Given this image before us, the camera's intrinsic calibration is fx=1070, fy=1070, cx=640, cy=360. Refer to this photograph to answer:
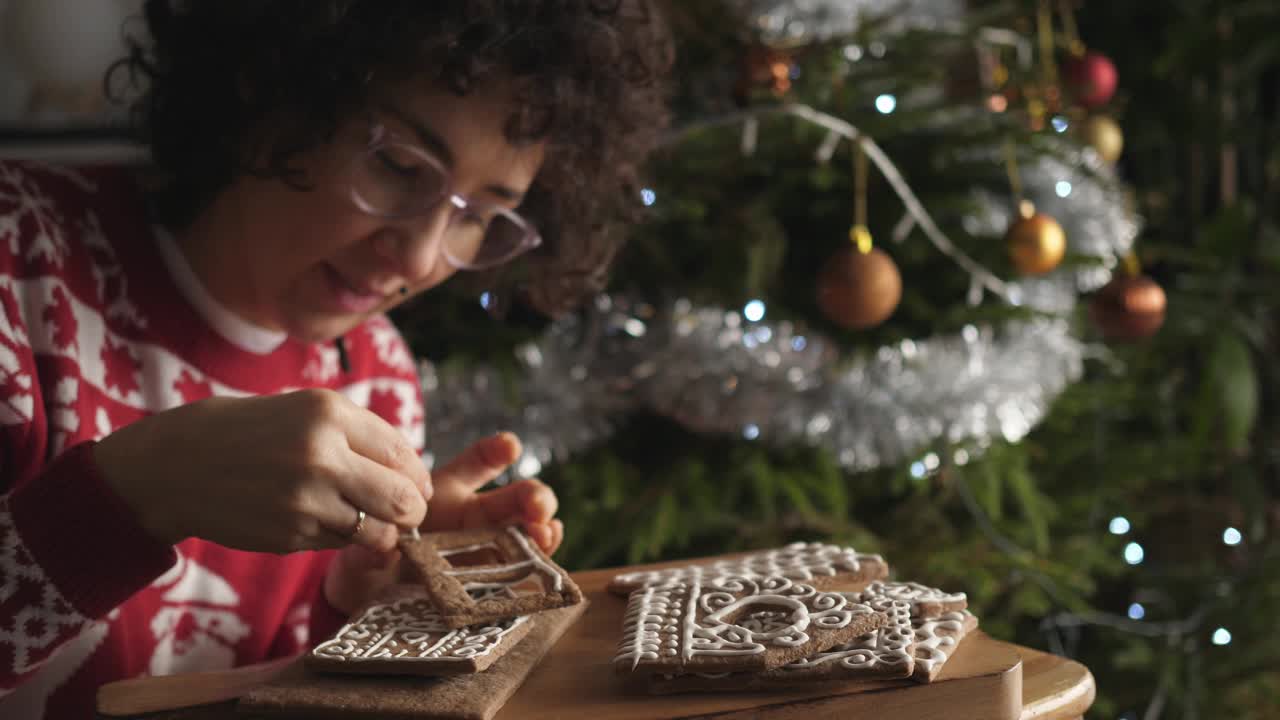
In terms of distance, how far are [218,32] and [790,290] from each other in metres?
0.80

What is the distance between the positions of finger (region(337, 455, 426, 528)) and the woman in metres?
0.03

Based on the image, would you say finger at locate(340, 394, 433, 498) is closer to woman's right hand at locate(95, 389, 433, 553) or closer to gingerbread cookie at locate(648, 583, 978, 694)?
woman's right hand at locate(95, 389, 433, 553)

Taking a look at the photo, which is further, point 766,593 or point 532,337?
point 532,337

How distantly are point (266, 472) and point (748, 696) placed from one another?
0.27 meters

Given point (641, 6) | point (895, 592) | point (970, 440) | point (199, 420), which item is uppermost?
point (641, 6)

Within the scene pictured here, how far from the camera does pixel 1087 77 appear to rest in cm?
156

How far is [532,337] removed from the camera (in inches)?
53.2

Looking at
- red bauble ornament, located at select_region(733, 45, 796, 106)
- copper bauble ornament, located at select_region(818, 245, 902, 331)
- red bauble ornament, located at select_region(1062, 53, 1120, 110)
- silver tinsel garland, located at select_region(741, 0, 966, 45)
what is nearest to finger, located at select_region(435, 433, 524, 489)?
copper bauble ornament, located at select_region(818, 245, 902, 331)

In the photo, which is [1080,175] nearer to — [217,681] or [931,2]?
[931,2]

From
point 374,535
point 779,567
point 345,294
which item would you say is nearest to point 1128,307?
point 779,567

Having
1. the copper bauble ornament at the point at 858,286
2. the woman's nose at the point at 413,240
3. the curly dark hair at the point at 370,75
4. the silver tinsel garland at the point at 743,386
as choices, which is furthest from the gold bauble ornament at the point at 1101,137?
the woman's nose at the point at 413,240

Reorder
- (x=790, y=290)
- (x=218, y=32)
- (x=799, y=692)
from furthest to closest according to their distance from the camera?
(x=790, y=290)
(x=218, y=32)
(x=799, y=692)

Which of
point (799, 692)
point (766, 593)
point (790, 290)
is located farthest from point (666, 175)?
point (799, 692)

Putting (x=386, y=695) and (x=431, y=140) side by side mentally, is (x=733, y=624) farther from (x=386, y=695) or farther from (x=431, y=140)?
(x=431, y=140)
